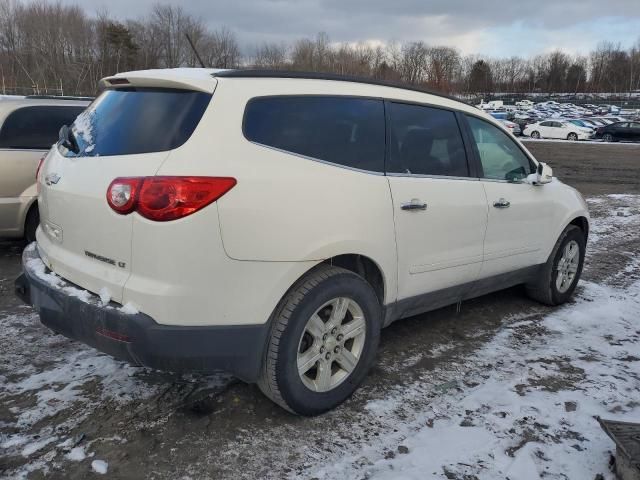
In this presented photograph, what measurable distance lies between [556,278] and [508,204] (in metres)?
1.21

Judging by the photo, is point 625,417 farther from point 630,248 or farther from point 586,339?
point 630,248

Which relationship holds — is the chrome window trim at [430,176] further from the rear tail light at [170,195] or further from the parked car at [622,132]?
the parked car at [622,132]

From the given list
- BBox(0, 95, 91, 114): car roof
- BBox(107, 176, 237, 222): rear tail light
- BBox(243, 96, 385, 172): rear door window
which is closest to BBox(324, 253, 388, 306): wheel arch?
BBox(243, 96, 385, 172): rear door window

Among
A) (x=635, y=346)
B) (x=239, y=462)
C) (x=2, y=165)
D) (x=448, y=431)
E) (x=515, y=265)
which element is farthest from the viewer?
(x=2, y=165)

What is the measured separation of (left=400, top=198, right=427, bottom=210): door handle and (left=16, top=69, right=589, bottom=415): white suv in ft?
0.06

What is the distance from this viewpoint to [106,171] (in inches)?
108

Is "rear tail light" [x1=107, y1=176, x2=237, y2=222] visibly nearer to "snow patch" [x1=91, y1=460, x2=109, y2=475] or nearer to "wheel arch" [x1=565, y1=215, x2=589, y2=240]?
"snow patch" [x1=91, y1=460, x2=109, y2=475]

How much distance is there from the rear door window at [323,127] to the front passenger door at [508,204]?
3.66ft

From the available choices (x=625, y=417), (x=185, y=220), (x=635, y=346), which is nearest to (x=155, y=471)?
(x=185, y=220)

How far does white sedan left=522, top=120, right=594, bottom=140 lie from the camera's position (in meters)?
36.4

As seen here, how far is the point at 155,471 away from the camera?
2617mm

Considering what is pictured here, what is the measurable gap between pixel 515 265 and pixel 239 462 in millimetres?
2820

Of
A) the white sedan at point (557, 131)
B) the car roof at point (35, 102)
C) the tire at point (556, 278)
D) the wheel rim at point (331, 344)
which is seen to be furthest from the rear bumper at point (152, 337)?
the white sedan at point (557, 131)

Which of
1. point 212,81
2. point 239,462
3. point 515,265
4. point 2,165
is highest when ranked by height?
point 212,81
